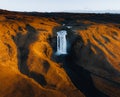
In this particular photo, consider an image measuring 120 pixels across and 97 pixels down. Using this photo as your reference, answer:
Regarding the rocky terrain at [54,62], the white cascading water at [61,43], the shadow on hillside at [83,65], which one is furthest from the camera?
the white cascading water at [61,43]


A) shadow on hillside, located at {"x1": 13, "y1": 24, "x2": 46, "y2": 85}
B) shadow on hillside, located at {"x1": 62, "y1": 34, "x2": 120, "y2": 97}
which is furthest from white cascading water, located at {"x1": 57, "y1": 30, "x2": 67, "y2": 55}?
shadow on hillside, located at {"x1": 13, "y1": 24, "x2": 46, "y2": 85}

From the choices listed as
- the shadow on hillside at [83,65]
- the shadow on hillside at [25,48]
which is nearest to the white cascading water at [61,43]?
the shadow on hillside at [83,65]

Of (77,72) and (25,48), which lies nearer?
(77,72)

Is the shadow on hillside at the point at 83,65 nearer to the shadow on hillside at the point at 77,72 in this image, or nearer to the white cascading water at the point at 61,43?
the shadow on hillside at the point at 77,72

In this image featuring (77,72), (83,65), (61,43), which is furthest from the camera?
(61,43)

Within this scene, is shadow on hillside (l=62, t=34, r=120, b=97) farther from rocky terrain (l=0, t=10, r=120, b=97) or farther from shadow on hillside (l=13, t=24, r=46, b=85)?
shadow on hillside (l=13, t=24, r=46, b=85)

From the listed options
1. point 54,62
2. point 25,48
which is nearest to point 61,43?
point 54,62

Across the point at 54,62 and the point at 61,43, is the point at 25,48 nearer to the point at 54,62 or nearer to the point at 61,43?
the point at 54,62

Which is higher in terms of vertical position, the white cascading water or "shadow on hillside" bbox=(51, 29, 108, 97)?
the white cascading water

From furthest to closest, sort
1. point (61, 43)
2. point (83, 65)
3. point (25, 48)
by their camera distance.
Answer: point (61, 43), point (83, 65), point (25, 48)
